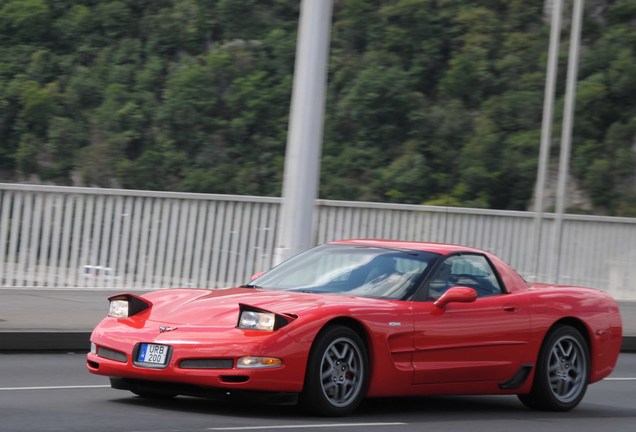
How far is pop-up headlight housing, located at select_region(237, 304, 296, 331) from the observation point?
8.38 metres

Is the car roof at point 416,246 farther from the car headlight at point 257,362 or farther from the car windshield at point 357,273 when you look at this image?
the car headlight at point 257,362

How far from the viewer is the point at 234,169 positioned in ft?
141

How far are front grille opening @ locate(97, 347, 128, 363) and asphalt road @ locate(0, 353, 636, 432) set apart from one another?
1.14 ft

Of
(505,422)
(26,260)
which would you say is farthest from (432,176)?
(505,422)

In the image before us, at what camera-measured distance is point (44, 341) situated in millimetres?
12883

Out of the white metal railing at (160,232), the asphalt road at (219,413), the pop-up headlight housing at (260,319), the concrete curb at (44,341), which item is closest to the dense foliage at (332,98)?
the white metal railing at (160,232)

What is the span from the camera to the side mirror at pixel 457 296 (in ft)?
30.5

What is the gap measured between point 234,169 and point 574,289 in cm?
3272

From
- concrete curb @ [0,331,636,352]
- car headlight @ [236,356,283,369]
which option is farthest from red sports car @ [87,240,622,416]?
concrete curb @ [0,331,636,352]

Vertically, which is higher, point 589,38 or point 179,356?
point 589,38

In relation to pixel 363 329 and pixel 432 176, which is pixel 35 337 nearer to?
pixel 363 329

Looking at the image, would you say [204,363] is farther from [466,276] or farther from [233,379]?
[466,276]

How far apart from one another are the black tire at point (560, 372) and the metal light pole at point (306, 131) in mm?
4407

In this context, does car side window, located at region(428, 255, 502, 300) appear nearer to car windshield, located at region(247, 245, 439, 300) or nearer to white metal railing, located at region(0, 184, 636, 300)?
car windshield, located at region(247, 245, 439, 300)
